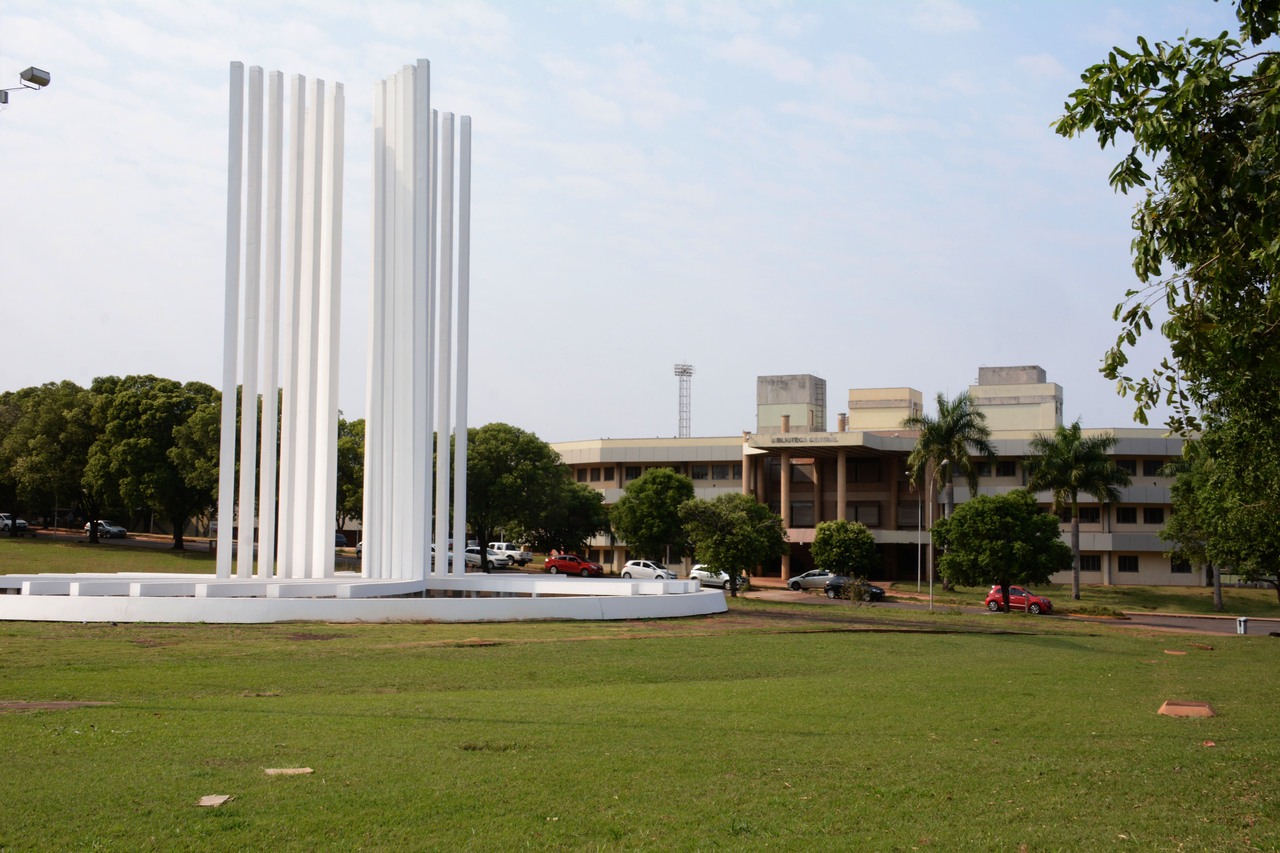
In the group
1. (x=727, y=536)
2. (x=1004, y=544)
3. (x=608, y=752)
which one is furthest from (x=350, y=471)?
(x=608, y=752)

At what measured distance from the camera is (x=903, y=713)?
15.8 meters

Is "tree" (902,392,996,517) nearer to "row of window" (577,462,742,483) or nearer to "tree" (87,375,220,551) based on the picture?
"row of window" (577,462,742,483)

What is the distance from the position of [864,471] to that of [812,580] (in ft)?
55.3

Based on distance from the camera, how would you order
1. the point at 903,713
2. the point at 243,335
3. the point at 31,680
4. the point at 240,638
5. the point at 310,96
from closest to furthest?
1. the point at 903,713
2. the point at 31,680
3. the point at 240,638
4. the point at 243,335
5. the point at 310,96

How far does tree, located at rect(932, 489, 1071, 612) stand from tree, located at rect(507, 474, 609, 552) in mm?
25311

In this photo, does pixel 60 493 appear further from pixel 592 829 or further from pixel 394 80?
pixel 592 829

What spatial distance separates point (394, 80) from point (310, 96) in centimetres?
296

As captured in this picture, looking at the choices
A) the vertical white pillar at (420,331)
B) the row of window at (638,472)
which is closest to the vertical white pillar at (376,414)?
the vertical white pillar at (420,331)

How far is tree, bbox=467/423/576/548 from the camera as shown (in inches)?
2514

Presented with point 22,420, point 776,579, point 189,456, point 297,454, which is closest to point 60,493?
point 22,420

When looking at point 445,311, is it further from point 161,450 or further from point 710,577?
point 161,450

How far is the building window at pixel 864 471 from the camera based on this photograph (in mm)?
79363

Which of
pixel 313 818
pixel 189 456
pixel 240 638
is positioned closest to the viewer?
pixel 313 818

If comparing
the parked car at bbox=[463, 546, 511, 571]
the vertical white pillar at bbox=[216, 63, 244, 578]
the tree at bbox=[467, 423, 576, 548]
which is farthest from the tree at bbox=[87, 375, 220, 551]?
the vertical white pillar at bbox=[216, 63, 244, 578]
